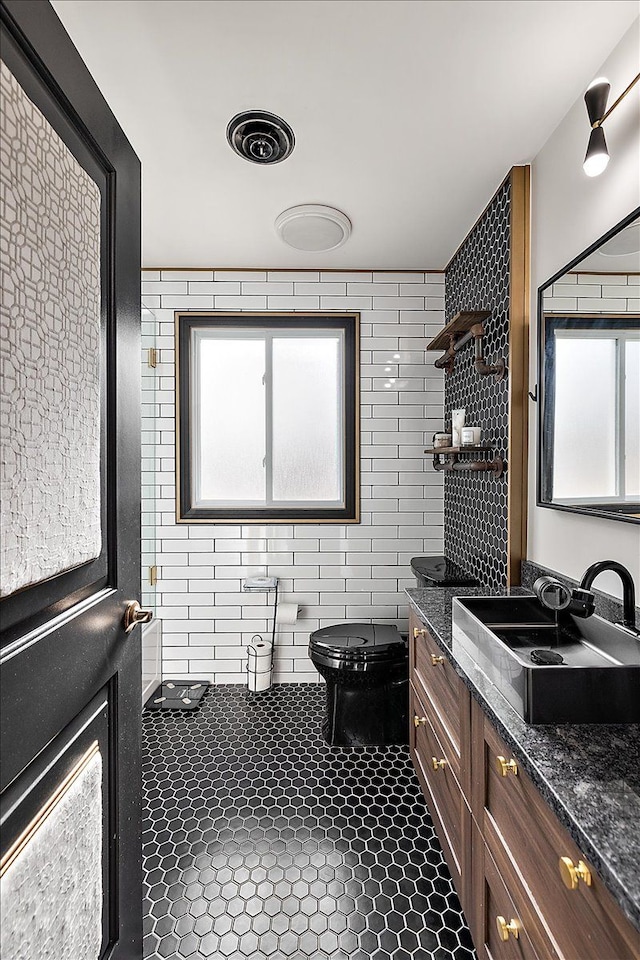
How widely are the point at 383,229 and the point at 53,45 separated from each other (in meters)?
1.90

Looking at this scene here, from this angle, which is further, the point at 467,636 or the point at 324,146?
the point at 324,146

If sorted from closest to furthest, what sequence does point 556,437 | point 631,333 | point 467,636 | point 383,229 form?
1. point 631,333
2. point 467,636
3. point 556,437
4. point 383,229

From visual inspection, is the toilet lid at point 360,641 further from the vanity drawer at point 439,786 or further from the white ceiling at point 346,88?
the white ceiling at point 346,88

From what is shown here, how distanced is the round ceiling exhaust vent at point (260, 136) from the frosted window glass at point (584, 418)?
45.7 inches

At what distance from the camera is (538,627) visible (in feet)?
5.03

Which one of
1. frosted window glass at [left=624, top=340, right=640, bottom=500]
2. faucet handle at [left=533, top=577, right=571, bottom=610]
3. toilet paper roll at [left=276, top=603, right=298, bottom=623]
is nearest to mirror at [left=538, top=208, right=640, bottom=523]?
frosted window glass at [left=624, top=340, right=640, bottom=500]

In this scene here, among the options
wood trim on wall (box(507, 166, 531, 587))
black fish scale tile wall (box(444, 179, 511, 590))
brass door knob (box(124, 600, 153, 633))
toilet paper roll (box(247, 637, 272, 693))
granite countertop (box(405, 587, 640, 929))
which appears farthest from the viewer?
toilet paper roll (box(247, 637, 272, 693))

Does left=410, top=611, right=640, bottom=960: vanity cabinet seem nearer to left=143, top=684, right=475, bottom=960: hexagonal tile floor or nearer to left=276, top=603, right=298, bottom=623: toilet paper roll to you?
left=143, top=684, right=475, bottom=960: hexagonal tile floor

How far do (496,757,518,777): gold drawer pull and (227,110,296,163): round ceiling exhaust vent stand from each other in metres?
1.94

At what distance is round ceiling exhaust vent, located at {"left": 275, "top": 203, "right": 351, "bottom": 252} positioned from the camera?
91.2 inches

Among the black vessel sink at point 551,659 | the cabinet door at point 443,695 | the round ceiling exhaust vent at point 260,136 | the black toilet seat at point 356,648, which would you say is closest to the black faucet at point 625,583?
the black vessel sink at point 551,659

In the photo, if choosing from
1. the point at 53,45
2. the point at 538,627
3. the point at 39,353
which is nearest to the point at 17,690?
the point at 39,353

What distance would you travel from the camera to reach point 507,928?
1064mm

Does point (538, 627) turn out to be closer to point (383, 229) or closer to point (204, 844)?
point (204, 844)
